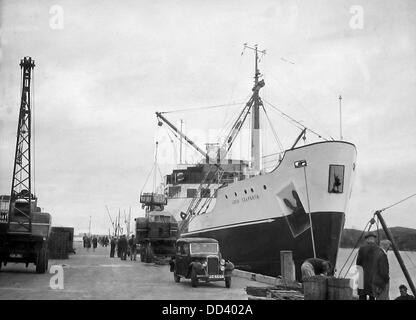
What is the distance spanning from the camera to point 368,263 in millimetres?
9484

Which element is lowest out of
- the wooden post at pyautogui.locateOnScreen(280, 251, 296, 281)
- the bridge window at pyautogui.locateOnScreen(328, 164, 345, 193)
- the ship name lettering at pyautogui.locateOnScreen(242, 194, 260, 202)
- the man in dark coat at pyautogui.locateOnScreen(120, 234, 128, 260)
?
the man in dark coat at pyautogui.locateOnScreen(120, 234, 128, 260)

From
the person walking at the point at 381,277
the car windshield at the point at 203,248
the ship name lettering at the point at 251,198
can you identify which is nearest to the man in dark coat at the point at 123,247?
the ship name lettering at the point at 251,198

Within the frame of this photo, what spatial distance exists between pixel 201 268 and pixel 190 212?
18244mm

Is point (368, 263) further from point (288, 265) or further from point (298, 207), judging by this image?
point (298, 207)

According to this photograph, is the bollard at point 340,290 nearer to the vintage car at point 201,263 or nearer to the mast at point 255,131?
the vintage car at point 201,263

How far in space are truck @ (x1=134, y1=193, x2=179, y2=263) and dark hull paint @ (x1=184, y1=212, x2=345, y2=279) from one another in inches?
180

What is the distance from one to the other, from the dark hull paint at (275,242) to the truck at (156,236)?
4579mm

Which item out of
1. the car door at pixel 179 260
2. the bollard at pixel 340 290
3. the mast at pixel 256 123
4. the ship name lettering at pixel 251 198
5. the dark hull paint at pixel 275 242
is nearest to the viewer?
the bollard at pixel 340 290

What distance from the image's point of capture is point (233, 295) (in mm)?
13008

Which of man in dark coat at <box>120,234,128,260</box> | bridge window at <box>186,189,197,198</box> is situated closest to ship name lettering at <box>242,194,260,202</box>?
man in dark coat at <box>120,234,128,260</box>

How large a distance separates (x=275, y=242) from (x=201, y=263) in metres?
6.24

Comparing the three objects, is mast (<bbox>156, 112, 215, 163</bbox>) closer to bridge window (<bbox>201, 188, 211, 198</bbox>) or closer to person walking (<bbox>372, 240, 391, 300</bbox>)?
bridge window (<bbox>201, 188, 211, 198</bbox>)

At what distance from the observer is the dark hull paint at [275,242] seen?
18938 millimetres

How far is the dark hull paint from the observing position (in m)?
18.9
